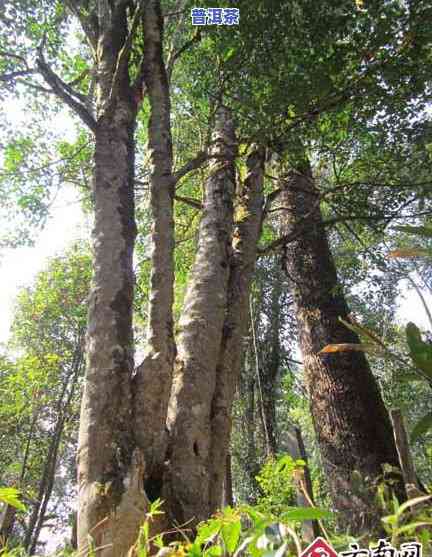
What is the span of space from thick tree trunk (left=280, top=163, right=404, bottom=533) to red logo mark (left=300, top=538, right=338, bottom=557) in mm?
2744

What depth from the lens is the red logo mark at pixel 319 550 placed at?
702mm

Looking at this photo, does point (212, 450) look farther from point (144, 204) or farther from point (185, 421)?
point (144, 204)

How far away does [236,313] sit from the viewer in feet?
10.6

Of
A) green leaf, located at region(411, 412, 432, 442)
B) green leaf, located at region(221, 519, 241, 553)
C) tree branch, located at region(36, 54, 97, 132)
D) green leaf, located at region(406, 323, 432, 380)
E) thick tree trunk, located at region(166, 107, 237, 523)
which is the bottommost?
green leaf, located at region(221, 519, 241, 553)

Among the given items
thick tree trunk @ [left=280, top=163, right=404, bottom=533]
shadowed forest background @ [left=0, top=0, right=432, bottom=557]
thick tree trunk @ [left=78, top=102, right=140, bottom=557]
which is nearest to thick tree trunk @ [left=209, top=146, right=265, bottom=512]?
shadowed forest background @ [left=0, top=0, right=432, bottom=557]

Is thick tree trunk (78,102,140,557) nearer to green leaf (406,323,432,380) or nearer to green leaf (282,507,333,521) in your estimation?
green leaf (282,507,333,521)

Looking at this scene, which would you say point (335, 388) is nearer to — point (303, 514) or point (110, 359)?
point (110, 359)

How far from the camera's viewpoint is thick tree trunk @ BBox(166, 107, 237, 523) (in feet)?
7.32

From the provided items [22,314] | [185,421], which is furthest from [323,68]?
[22,314]

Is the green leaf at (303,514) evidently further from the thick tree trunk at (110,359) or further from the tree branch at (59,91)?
the tree branch at (59,91)

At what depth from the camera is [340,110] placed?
337cm

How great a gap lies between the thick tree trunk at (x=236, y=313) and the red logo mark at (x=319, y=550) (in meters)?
1.89

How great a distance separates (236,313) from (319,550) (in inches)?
99.9

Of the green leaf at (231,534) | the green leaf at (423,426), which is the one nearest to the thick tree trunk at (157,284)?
the green leaf at (231,534)
